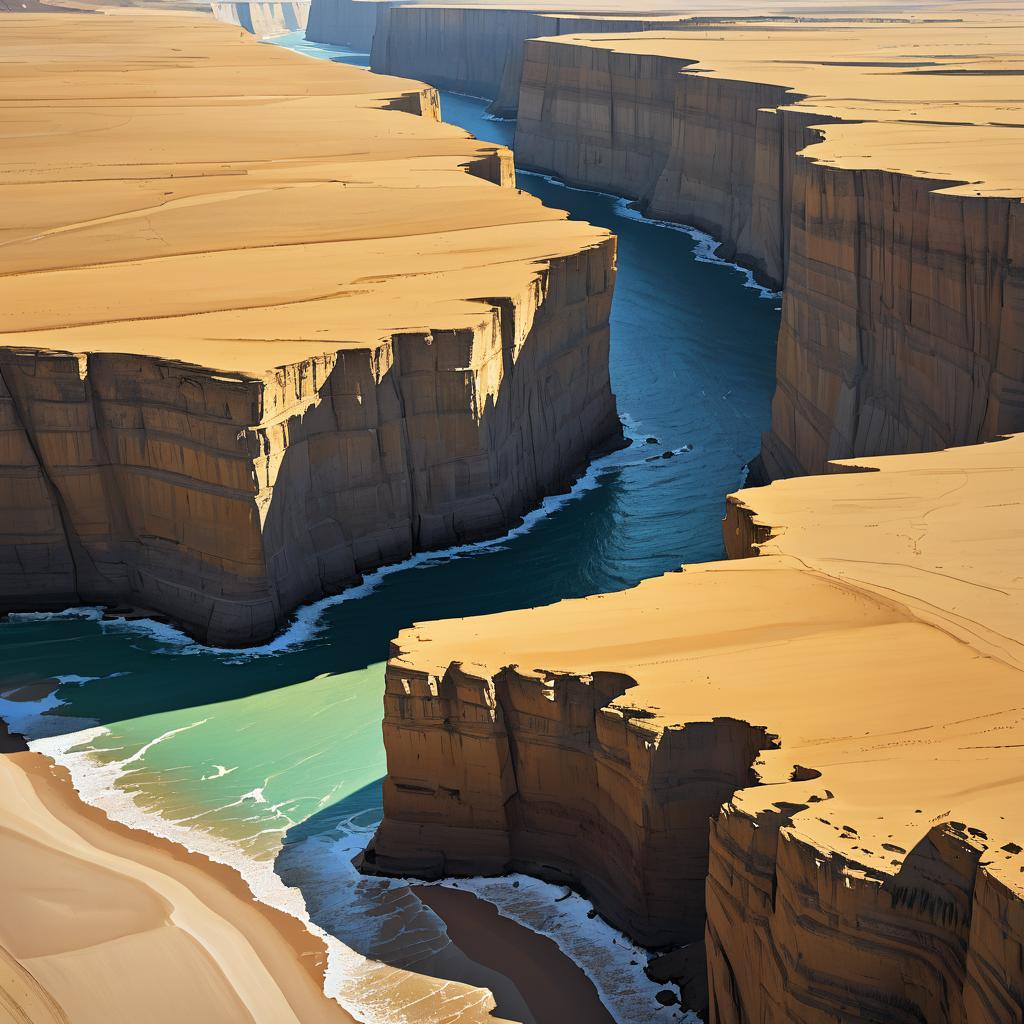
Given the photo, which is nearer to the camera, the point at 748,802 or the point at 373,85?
the point at 748,802

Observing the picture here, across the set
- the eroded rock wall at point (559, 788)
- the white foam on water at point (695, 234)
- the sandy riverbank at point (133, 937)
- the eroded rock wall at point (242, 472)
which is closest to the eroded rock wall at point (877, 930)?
the eroded rock wall at point (559, 788)

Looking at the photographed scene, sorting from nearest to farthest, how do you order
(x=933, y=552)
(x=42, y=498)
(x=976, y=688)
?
(x=976, y=688), (x=933, y=552), (x=42, y=498)

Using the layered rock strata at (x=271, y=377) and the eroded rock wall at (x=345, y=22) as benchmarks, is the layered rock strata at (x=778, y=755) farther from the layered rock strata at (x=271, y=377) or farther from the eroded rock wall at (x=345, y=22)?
the eroded rock wall at (x=345, y=22)

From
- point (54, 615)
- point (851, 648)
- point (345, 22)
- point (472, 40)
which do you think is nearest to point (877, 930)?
point (851, 648)

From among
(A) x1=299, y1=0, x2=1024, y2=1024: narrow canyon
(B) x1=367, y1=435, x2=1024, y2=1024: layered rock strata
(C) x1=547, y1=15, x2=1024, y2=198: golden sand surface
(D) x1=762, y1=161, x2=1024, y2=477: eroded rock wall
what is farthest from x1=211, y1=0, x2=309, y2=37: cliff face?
(B) x1=367, y1=435, x2=1024, y2=1024: layered rock strata

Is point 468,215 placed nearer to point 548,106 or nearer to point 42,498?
point 42,498

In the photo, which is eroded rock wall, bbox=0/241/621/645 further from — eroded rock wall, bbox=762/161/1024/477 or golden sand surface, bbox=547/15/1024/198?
golden sand surface, bbox=547/15/1024/198

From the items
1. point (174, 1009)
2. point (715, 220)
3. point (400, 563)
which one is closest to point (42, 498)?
point (400, 563)

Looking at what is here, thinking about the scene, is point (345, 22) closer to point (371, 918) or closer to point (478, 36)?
point (478, 36)
